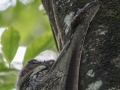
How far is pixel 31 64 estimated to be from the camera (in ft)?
6.82

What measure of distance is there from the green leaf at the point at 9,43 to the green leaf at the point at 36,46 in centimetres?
10

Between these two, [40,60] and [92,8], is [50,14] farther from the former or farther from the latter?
[92,8]

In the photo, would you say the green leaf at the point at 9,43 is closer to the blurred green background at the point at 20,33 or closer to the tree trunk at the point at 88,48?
the blurred green background at the point at 20,33


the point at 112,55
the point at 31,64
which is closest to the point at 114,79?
the point at 112,55

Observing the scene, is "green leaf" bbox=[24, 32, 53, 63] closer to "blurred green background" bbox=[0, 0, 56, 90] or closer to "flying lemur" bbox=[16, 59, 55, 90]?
"blurred green background" bbox=[0, 0, 56, 90]

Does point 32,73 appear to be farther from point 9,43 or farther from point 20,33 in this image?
point 20,33

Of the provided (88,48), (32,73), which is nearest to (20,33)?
(32,73)

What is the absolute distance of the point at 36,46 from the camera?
8.43 ft

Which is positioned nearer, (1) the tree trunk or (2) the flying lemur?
(1) the tree trunk

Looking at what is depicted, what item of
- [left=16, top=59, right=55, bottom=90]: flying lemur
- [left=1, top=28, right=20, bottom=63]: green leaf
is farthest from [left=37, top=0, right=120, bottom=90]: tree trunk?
[left=1, top=28, right=20, bottom=63]: green leaf

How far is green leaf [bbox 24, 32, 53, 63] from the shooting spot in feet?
8.40

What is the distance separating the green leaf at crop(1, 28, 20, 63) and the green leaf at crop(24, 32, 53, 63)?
10 cm

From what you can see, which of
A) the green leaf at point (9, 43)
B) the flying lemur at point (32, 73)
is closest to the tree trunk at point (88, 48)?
the flying lemur at point (32, 73)

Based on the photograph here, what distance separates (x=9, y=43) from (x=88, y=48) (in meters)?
1.10
